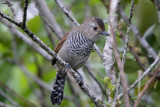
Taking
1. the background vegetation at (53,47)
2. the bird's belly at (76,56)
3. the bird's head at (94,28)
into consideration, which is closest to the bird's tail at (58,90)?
the background vegetation at (53,47)

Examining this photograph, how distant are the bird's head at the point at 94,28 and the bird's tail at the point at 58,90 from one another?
67 centimetres

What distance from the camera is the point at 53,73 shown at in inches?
244

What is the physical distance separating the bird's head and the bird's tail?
667 mm

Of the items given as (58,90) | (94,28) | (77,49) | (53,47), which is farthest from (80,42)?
(53,47)

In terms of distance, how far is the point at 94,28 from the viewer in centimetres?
462

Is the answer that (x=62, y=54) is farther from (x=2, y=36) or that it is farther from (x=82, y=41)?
(x=2, y=36)

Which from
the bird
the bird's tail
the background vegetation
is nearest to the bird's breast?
the bird

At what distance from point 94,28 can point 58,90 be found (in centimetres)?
105

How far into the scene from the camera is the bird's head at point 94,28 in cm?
449

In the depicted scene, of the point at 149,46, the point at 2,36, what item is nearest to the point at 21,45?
the point at 2,36

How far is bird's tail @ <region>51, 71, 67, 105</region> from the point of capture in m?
4.77

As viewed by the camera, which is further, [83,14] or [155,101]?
[83,14]

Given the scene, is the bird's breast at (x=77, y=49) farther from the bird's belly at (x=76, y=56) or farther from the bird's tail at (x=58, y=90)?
the bird's tail at (x=58, y=90)

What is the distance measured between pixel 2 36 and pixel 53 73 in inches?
44.4
